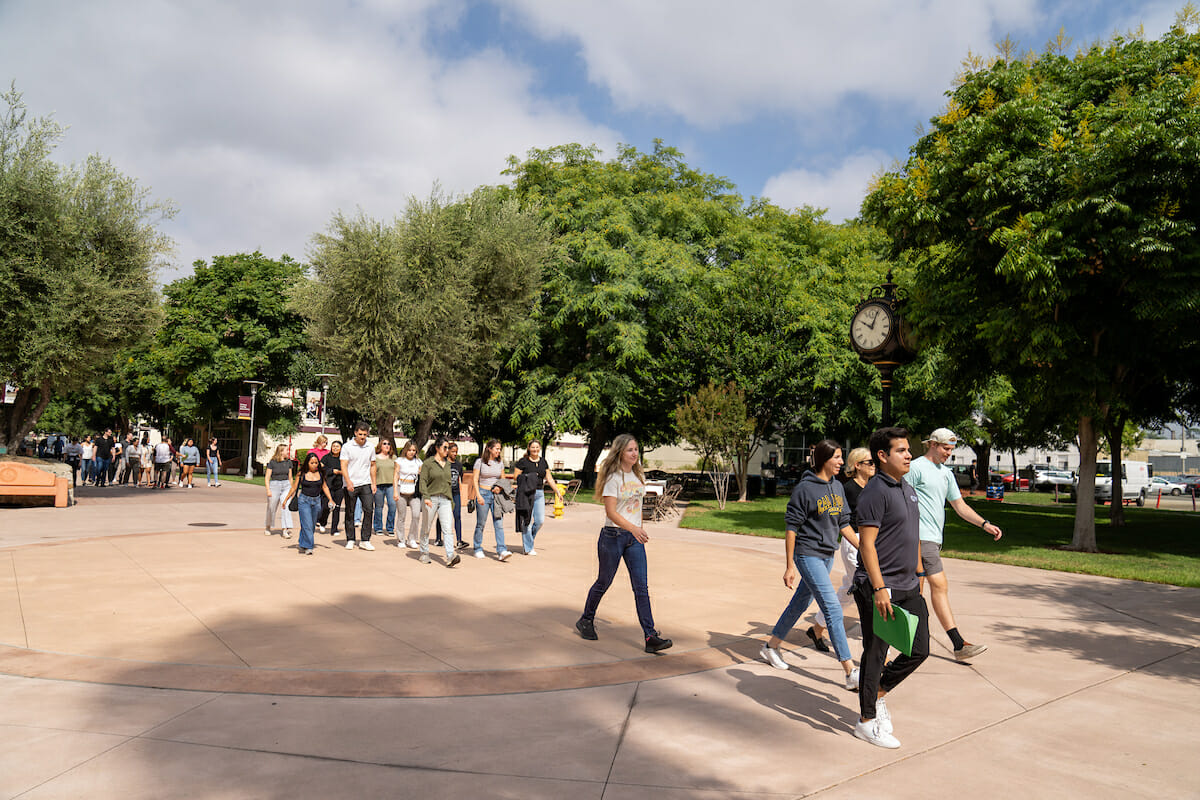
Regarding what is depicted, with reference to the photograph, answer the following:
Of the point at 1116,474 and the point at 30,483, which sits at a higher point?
the point at 1116,474

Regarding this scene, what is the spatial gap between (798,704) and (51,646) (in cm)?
532

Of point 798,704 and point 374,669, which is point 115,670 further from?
point 798,704

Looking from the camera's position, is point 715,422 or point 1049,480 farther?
point 1049,480

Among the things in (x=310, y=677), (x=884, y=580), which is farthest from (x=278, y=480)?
(x=884, y=580)

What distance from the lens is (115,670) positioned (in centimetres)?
534

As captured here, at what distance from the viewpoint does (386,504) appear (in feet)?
46.4

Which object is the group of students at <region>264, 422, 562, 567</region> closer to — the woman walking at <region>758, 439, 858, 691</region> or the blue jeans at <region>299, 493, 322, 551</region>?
the blue jeans at <region>299, 493, 322, 551</region>

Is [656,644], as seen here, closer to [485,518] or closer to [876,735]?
[876,735]

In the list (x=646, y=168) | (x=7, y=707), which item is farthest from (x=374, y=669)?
(x=646, y=168)

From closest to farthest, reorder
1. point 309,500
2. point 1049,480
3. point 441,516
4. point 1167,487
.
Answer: point 441,516 < point 309,500 < point 1049,480 < point 1167,487

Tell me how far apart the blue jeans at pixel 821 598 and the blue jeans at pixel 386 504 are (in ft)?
29.2

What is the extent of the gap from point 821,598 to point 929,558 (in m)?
1.13

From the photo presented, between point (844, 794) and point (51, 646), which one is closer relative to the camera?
point (844, 794)

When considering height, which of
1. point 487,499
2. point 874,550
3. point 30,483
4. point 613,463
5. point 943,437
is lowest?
point 30,483
